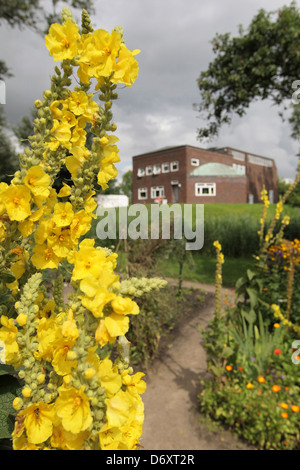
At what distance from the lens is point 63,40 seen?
69 cm

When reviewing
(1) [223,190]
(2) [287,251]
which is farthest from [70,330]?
(1) [223,190]

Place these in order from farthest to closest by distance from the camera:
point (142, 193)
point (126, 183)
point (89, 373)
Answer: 1. point (126, 183)
2. point (142, 193)
3. point (89, 373)

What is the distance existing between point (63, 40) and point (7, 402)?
85 centimetres

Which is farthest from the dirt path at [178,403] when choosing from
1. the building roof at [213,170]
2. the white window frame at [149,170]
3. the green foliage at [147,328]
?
the white window frame at [149,170]

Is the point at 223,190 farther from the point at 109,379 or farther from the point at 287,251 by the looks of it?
the point at 109,379

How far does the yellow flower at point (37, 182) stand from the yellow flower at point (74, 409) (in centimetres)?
36

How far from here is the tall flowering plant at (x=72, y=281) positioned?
1.62 ft

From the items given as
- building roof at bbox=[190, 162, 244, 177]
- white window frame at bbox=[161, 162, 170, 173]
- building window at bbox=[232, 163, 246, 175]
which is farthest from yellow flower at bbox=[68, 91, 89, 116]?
building window at bbox=[232, 163, 246, 175]

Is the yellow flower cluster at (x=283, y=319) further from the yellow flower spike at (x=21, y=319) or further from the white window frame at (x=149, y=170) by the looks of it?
the white window frame at (x=149, y=170)

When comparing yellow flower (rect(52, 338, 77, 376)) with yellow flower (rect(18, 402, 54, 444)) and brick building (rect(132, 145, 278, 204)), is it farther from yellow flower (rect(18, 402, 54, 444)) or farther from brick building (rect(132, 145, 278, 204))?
brick building (rect(132, 145, 278, 204))

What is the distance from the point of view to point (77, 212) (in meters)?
0.66

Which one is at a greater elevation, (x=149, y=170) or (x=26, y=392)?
(x=149, y=170)
